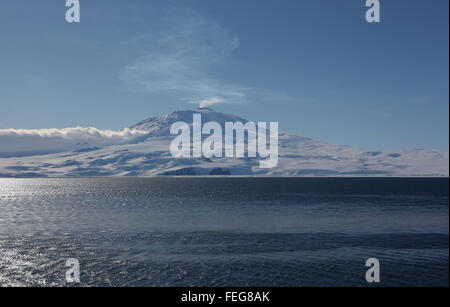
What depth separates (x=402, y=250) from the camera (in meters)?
53.3

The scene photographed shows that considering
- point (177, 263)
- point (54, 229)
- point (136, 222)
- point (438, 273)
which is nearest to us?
point (438, 273)

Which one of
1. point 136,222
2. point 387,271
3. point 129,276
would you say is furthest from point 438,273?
point 136,222

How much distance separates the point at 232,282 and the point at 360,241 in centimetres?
3134

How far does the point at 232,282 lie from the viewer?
38438mm

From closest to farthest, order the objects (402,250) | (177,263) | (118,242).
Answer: (177,263)
(402,250)
(118,242)

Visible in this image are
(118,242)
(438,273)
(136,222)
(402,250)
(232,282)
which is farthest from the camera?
(136,222)
